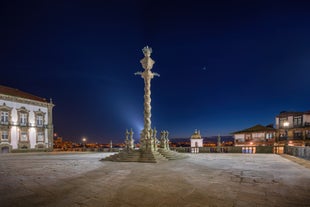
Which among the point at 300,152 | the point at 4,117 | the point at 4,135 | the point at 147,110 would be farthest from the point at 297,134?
the point at 4,117

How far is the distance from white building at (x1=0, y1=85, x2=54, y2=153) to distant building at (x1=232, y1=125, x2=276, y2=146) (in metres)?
46.1

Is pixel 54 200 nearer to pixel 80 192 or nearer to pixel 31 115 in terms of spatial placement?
pixel 80 192

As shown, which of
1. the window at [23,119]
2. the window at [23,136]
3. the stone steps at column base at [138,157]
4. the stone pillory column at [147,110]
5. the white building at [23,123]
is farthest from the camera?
the window at [23,119]

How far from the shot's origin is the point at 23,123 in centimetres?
3909

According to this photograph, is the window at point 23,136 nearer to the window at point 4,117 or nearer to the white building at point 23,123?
the white building at point 23,123

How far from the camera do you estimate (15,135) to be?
123 feet

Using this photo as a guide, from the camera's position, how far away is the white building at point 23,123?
36062 millimetres

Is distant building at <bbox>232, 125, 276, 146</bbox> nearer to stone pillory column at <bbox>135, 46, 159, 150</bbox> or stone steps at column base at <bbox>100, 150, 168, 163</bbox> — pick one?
stone pillory column at <bbox>135, 46, 159, 150</bbox>

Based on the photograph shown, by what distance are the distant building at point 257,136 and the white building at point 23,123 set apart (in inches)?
1813

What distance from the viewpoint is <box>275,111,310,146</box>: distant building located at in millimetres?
40906

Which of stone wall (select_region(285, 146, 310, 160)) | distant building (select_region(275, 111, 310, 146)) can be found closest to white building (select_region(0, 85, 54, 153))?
stone wall (select_region(285, 146, 310, 160))

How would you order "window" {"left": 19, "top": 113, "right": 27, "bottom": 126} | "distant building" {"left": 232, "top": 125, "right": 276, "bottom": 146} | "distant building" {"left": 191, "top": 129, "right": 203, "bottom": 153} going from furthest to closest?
"distant building" {"left": 232, "top": 125, "right": 276, "bottom": 146}, "window" {"left": 19, "top": 113, "right": 27, "bottom": 126}, "distant building" {"left": 191, "top": 129, "right": 203, "bottom": 153}

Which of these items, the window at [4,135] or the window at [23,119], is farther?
the window at [23,119]

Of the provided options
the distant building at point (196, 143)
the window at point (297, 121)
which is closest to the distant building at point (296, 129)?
the window at point (297, 121)
